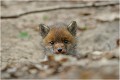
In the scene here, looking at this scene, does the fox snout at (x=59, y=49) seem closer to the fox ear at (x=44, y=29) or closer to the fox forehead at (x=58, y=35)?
the fox forehead at (x=58, y=35)

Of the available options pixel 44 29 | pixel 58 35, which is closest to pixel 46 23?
pixel 44 29

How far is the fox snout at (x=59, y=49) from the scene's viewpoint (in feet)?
29.8

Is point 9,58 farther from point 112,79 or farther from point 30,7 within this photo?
point 112,79

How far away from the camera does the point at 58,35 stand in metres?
9.46

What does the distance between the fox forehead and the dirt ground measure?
1468 millimetres

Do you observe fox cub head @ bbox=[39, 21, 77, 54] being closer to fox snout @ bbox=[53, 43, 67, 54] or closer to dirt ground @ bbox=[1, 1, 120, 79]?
fox snout @ bbox=[53, 43, 67, 54]

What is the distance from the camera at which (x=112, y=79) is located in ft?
16.1

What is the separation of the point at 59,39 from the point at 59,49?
1.32 ft

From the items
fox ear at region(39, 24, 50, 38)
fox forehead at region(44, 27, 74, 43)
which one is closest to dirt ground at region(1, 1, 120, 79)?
fox ear at region(39, 24, 50, 38)

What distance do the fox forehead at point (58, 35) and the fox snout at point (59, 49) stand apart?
168mm

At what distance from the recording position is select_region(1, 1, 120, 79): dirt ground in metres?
12.3

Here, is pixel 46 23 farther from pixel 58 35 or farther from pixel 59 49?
pixel 59 49

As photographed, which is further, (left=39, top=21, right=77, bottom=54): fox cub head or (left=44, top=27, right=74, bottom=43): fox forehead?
(left=44, top=27, right=74, bottom=43): fox forehead

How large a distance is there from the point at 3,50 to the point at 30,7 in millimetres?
3680
